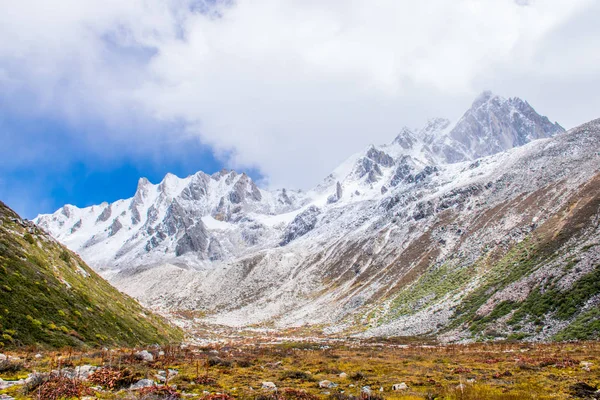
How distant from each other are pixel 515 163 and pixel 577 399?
153 meters

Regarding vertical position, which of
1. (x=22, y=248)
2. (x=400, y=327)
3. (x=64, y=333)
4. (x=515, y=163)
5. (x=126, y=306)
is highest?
(x=515, y=163)

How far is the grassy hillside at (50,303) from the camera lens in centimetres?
2356

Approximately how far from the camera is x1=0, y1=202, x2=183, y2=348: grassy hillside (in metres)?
23.6

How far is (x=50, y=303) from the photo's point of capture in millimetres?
27422

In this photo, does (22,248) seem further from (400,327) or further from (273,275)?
(273,275)

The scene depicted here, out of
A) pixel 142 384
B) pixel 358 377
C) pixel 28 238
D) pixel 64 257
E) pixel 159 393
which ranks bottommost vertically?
pixel 358 377

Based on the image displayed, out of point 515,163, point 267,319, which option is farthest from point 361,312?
point 515,163

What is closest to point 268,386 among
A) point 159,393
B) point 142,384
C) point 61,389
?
point 159,393

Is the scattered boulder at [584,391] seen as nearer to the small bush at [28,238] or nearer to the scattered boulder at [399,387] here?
the scattered boulder at [399,387]

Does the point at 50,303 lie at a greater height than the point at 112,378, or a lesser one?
greater

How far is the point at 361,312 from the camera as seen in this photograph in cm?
10050

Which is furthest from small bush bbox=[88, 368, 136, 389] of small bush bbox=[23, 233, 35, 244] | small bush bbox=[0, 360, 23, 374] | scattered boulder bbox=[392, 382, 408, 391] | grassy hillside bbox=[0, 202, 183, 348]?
small bush bbox=[23, 233, 35, 244]

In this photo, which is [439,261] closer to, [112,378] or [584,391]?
[584,391]

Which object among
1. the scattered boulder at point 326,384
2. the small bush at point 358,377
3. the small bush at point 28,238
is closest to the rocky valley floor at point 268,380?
the scattered boulder at point 326,384
